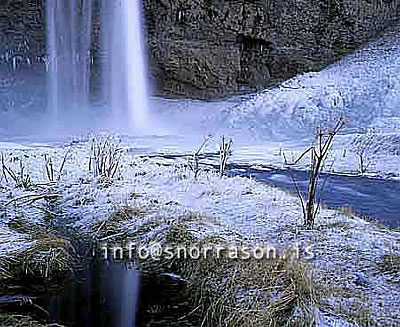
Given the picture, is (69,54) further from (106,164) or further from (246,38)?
(106,164)

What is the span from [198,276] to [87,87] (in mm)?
18596

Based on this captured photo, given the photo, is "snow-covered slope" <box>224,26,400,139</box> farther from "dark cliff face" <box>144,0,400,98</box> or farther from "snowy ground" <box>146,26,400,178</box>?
"dark cliff face" <box>144,0,400,98</box>

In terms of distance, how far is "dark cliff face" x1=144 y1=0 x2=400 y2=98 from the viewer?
77.4 ft

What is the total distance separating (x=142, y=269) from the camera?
18.6ft

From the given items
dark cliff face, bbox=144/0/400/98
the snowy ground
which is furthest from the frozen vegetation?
dark cliff face, bbox=144/0/400/98

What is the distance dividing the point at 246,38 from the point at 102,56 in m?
6.09

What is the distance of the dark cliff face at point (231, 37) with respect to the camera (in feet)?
75.6

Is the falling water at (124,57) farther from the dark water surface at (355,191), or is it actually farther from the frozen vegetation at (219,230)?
the dark water surface at (355,191)

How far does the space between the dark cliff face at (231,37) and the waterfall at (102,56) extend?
706 mm

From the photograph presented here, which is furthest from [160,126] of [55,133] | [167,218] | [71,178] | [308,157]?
[167,218]

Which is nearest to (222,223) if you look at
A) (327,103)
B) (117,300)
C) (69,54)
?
(117,300)

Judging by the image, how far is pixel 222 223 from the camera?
21.3 ft

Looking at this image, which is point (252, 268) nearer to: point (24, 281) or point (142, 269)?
point (142, 269)

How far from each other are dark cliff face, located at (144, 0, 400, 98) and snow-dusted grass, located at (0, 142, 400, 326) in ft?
48.5
